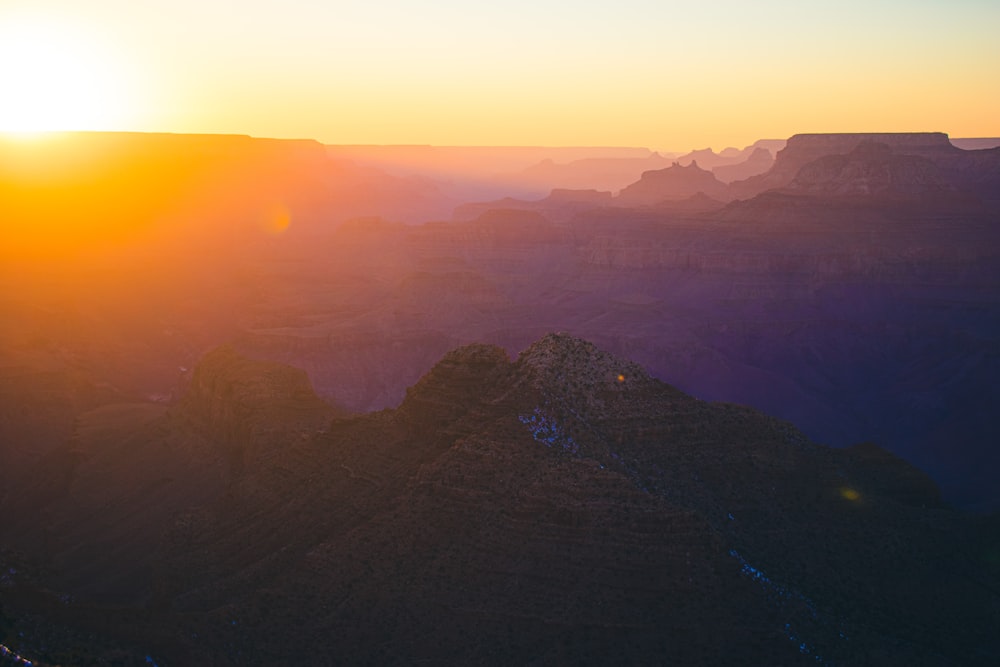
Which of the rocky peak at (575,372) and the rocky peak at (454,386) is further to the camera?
the rocky peak at (454,386)

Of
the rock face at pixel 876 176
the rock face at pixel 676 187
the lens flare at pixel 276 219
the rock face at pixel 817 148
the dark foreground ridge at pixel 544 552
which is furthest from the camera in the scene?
the rock face at pixel 676 187

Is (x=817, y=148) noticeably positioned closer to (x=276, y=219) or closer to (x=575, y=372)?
(x=276, y=219)

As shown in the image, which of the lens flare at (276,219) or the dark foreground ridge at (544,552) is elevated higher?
the dark foreground ridge at (544,552)

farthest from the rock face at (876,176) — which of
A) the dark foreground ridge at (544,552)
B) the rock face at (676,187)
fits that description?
the dark foreground ridge at (544,552)

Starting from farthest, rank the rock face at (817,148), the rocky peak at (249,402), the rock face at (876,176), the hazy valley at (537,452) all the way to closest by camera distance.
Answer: the rock face at (817,148) → the rock face at (876,176) → the rocky peak at (249,402) → the hazy valley at (537,452)

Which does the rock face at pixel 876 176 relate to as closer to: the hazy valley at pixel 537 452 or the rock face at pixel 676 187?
the hazy valley at pixel 537 452

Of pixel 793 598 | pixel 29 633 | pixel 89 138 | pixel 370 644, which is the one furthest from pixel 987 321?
pixel 89 138

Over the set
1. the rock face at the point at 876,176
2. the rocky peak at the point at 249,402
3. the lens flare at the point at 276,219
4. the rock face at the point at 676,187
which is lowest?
the lens flare at the point at 276,219

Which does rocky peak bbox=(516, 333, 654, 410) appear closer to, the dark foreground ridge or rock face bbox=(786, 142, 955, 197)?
the dark foreground ridge
